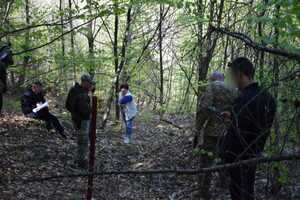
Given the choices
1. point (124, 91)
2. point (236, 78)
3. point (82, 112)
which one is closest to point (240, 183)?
point (236, 78)

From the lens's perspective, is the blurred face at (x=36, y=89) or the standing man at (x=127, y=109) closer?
the blurred face at (x=36, y=89)

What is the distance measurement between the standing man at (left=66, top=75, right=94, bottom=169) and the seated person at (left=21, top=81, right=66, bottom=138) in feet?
7.72

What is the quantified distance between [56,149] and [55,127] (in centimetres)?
138

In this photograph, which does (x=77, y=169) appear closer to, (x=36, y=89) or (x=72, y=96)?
(x=72, y=96)

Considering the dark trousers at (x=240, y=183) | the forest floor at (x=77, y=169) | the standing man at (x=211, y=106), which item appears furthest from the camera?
the forest floor at (x=77, y=169)

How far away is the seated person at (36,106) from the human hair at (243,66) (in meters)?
7.11

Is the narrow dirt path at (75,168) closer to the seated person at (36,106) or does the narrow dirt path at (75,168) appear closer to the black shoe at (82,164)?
the black shoe at (82,164)

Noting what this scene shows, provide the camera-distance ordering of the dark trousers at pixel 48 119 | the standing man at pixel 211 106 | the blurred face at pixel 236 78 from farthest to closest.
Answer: the dark trousers at pixel 48 119 < the standing man at pixel 211 106 < the blurred face at pixel 236 78

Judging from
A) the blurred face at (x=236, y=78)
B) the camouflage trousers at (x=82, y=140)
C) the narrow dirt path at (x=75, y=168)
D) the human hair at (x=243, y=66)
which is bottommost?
the narrow dirt path at (x=75, y=168)

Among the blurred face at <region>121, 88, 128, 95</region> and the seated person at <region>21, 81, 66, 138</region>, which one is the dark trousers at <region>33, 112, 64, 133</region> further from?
the blurred face at <region>121, 88, 128, 95</region>

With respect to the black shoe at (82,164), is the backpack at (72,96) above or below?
above

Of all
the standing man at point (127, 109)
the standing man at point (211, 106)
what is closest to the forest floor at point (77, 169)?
the standing man at point (127, 109)

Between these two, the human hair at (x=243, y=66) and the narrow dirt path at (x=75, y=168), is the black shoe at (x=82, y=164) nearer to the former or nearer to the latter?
the narrow dirt path at (x=75, y=168)

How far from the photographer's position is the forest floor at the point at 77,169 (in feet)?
20.6
